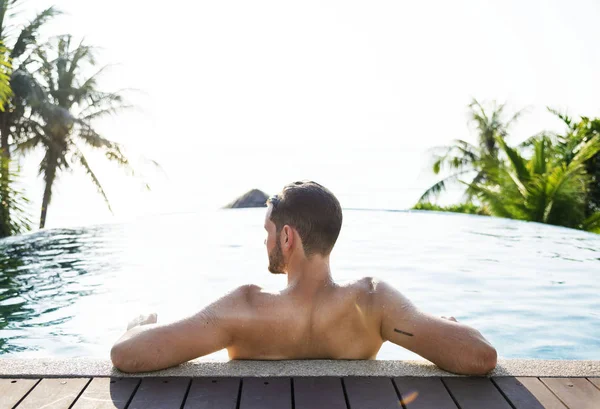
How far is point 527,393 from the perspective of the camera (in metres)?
1.96

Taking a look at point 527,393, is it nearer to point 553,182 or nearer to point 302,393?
point 302,393

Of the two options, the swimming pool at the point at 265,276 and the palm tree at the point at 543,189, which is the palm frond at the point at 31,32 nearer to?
the swimming pool at the point at 265,276

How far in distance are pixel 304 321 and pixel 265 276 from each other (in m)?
4.78

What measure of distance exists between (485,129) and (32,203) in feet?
48.4

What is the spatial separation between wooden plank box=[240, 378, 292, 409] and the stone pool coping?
54 mm

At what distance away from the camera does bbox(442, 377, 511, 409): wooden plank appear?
186 centimetres

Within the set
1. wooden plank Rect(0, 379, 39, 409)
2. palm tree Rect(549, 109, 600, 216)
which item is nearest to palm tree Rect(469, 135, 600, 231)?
palm tree Rect(549, 109, 600, 216)

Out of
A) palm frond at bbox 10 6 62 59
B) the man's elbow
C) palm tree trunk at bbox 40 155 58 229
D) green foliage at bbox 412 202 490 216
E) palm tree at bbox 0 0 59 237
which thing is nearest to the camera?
the man's elbow

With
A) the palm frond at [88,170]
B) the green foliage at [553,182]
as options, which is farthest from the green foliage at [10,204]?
the green foliage at [553,182]

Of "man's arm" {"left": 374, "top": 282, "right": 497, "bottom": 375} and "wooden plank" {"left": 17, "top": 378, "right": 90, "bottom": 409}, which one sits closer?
"wooden plank" {"left": 17, "top": 378, "right": 90, "bottom": 409}

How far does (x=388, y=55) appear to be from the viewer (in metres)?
30.0

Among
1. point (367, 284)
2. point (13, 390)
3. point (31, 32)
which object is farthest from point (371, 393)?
point (31, 32)

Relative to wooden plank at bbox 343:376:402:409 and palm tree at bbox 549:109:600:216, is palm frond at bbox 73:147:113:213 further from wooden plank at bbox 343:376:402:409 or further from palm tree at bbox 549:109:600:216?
wooden plank at bbox 343:376:402:409

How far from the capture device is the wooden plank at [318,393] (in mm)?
1836
